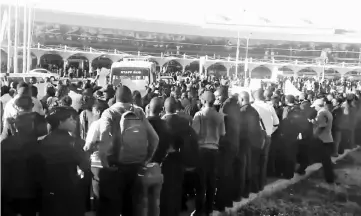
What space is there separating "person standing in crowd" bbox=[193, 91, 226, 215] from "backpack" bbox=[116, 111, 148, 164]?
1066 millimetres

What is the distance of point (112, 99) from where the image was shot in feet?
17.6

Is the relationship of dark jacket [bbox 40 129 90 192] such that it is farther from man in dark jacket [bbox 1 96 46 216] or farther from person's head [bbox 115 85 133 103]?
person's head [bbox 115 85 133 103]

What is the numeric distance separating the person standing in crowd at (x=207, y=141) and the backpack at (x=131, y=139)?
1.07 m

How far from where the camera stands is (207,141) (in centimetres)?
462

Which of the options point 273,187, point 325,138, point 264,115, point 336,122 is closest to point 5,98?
point 264,115

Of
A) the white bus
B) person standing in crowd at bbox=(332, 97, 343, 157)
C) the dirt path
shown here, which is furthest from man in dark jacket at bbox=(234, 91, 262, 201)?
the white bus

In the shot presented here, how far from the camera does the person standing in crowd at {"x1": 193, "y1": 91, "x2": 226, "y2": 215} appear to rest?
15.1 feet

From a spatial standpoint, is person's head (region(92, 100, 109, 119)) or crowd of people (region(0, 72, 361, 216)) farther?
person's head (region(92, 100, 109, 119))

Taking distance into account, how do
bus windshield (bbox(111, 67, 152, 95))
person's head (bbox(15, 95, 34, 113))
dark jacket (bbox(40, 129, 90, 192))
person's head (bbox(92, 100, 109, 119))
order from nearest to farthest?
1. dark jacket (bbox(40, 129, 90, 192))
2. person's head (bbox(15, 95, 34, 113))
3. person's head (bbox(92, 100, 109, 119))
4. bus windshield (bbox(111, 67, 152, 95))

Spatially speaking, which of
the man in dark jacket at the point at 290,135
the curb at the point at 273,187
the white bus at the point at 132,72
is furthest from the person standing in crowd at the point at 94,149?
the white bus at the point at 132,72

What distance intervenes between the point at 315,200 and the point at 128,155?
124 inches

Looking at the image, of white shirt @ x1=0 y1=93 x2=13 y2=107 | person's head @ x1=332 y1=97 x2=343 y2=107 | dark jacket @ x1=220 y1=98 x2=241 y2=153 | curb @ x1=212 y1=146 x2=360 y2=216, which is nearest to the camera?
dark jacket @ x1=220 y1=98 x2=241 y2=153

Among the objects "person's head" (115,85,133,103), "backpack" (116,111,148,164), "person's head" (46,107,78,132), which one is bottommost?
"backpack" (116,111,148,164)

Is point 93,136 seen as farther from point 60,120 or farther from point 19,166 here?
point 19,166
